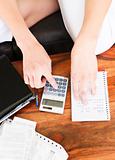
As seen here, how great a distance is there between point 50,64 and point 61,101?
119mm

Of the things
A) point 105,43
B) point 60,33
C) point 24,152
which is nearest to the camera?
point 24,152

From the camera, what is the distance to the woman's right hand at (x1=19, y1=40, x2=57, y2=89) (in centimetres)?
90

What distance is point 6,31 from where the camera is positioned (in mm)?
1069

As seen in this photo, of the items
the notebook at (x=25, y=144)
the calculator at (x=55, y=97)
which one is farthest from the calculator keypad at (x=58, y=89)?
the notebook at (x=25, y=144)

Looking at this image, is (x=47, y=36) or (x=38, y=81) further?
(x=47, y=36)

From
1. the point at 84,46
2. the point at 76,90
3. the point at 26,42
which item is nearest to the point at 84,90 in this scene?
the point at 76,90

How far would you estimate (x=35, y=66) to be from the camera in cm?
90

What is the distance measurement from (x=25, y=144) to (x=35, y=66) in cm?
23

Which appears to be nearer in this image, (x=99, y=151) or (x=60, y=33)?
(x=99, y=151)

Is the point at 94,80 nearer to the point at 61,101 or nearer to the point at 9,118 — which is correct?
the point at 61,101

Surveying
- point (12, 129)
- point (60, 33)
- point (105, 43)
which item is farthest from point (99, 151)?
point (60, 33)

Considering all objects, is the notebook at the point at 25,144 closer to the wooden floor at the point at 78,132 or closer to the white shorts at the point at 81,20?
the wooden floor at the point at 78,132

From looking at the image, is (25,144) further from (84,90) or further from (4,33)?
(4,33)

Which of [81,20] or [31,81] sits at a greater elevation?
[81,20]
